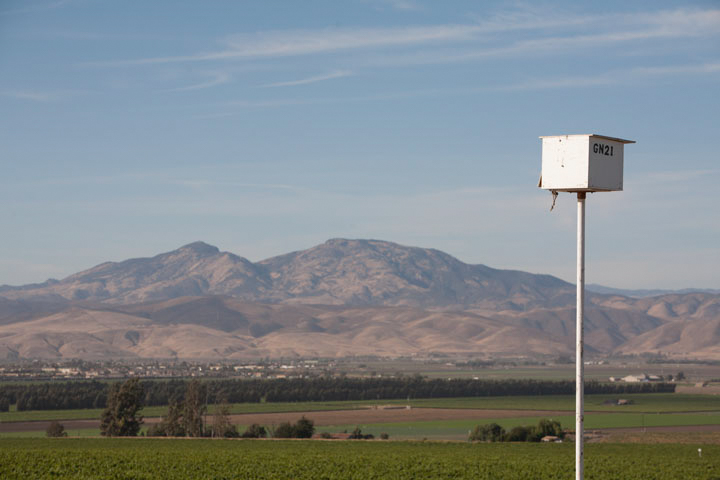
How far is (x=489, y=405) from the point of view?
17362 cm

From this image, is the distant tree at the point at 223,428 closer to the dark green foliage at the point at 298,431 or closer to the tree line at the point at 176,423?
the tree line at the point at 176,423

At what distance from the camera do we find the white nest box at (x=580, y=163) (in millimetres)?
21375

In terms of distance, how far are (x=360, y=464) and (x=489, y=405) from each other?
12322 cm

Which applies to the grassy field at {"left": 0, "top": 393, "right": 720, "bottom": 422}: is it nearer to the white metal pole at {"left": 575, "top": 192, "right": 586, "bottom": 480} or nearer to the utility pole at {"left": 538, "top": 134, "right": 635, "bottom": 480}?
the white metal pole at {"left": 575, "top": 192, "right": 586, "bottom": 480}

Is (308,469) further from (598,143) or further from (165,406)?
(165,406)

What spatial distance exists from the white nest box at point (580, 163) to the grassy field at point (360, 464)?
27845 mm

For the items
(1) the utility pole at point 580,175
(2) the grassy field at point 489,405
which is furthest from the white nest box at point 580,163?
(2) the grassy field at point 489,405

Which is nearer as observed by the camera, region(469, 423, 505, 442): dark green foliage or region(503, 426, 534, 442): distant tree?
region(503, 426, 534, 442): distant tree

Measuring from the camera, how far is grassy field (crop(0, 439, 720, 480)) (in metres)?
45.8

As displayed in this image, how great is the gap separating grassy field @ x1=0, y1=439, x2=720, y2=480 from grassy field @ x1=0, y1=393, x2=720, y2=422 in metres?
91.8

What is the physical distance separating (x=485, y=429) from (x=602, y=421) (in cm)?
3197

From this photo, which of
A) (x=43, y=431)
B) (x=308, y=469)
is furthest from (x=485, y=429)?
(x=308, y=469)

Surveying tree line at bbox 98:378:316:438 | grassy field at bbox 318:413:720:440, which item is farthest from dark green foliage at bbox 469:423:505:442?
tree line at bbox 98:378:316:438

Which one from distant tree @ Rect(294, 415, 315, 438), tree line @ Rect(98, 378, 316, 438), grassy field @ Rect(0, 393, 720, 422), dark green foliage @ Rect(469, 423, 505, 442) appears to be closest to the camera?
dark green foliage @ Rect(469, 423, 505, 442)
